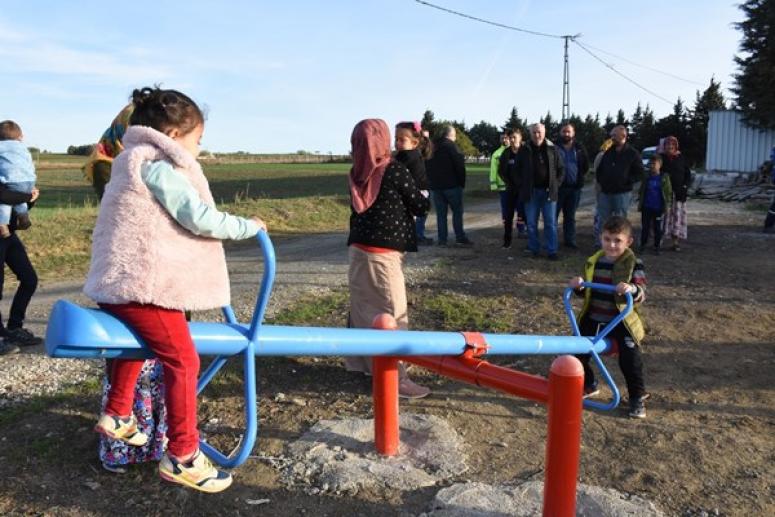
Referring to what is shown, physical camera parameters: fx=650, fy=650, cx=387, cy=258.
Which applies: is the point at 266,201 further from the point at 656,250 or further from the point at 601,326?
the point at 601,326

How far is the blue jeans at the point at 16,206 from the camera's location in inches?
185

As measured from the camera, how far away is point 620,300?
3.94 meters

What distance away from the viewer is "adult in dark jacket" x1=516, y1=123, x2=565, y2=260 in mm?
8406

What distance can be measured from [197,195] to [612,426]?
268cm

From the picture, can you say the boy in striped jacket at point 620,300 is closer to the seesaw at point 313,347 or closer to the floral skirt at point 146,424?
the seesaw at point 313,347

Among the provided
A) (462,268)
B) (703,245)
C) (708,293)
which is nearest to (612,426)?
(708,293)

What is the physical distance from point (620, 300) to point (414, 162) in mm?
2630

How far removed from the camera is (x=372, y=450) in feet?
10.9

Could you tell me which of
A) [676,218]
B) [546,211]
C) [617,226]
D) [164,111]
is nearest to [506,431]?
[617,226]

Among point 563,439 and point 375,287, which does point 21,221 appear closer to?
point 375,287

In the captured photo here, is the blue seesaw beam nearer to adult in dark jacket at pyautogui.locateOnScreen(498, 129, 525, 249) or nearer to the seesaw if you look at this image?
the seesaw

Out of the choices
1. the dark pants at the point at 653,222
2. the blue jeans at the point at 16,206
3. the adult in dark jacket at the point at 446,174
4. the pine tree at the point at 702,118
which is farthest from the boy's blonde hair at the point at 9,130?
the pine tree at the point at 702,118

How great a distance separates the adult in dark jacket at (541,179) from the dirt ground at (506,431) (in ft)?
7.80

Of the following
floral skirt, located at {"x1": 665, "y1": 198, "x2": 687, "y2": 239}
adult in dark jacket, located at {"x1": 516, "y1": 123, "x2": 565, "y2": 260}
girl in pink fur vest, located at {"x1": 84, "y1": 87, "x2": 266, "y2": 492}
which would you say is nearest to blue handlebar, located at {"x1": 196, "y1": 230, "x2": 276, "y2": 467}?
girl in pink fur vest, located at {"x1": 84, "y1": 87, "x2": 266, "y2": 492}
